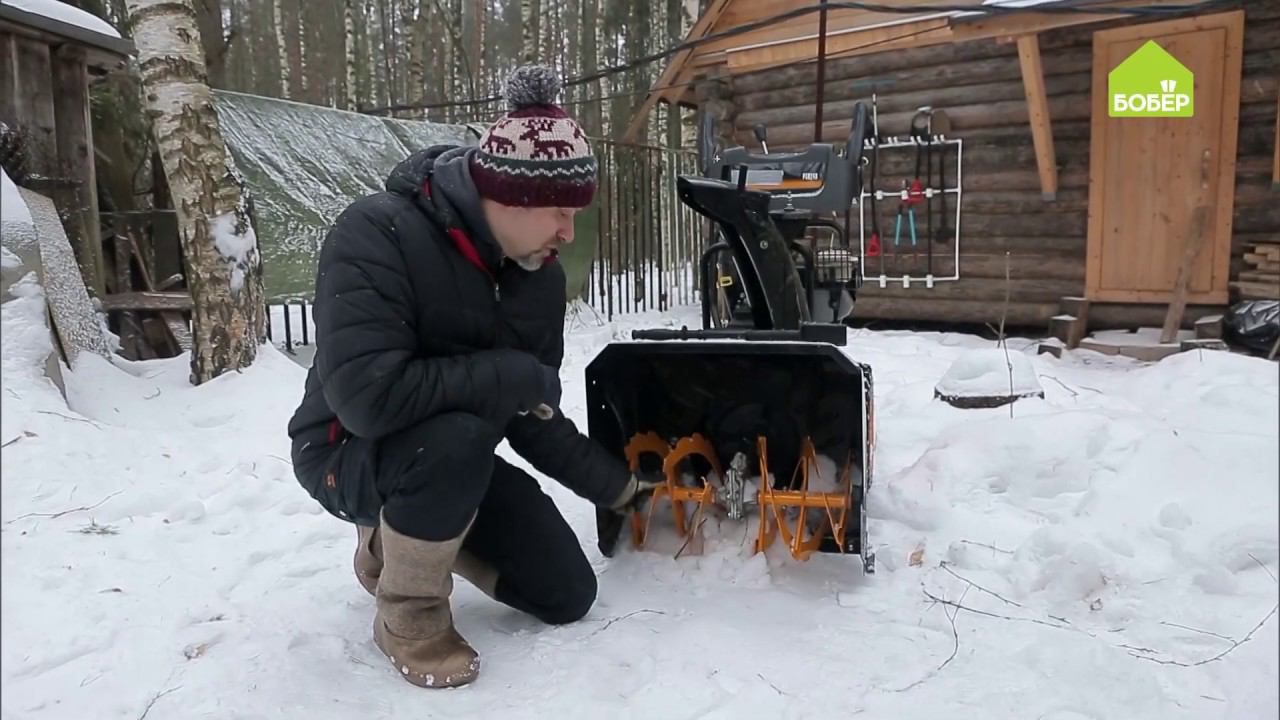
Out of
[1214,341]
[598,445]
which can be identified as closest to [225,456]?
[598,445]

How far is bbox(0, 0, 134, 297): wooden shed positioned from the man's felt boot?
165 inches

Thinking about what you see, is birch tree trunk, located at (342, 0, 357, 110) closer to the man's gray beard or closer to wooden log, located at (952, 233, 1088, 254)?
wooden log, located at (952, 233, 1088, 254)

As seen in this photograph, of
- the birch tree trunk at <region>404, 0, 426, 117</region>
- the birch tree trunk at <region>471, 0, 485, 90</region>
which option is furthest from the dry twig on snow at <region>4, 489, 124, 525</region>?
the birch tree trunk at <region>471, 0, 485, 90</region>

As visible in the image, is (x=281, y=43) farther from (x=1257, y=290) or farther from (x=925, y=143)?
(x=1257, y=290)

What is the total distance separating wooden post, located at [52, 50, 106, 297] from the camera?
17.7ft

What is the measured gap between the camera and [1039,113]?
6.80 metres

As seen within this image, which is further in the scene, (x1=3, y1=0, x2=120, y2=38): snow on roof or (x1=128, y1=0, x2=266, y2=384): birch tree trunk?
(x1=3, y1=0, x2=120, y2=38): snow on roof

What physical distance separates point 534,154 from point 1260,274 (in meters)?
6.36

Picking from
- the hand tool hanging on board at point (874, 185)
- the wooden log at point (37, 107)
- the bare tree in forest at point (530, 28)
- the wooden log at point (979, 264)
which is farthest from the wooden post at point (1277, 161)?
the bare tree in forest at point (530, 28)

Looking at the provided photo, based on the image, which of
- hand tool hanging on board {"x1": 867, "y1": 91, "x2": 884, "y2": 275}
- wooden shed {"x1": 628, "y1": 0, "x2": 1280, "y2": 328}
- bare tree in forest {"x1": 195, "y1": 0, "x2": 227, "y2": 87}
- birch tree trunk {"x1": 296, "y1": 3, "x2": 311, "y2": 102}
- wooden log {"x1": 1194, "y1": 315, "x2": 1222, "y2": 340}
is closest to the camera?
wooden log {"x1": 1194, "y1": 315, "x2": 1222, "y2": 340}

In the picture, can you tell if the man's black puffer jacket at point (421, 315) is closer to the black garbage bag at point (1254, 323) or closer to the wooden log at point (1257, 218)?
the black garbage bag at point (1254, 323)

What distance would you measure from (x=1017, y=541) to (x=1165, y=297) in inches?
206

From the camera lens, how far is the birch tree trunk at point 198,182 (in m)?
4.38

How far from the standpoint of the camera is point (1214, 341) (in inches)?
241
